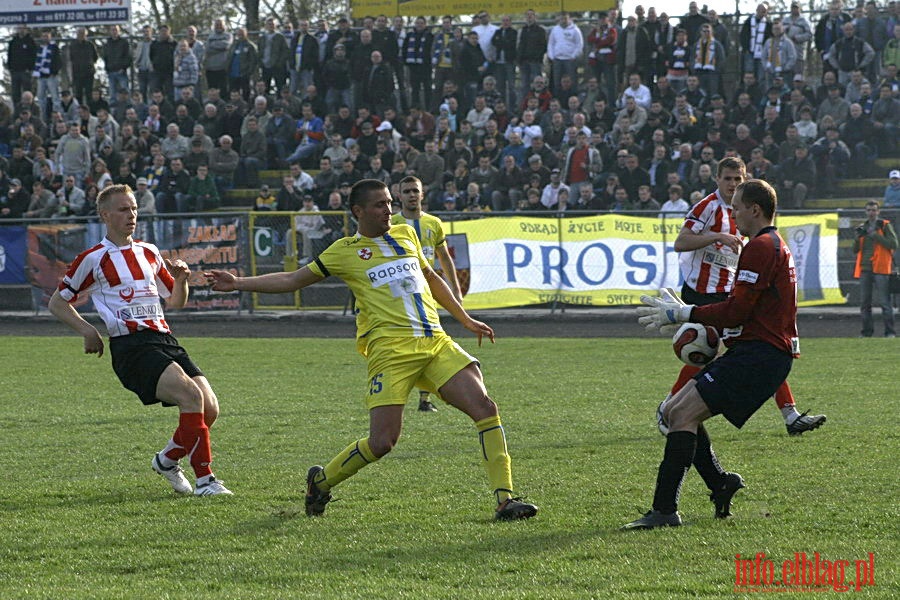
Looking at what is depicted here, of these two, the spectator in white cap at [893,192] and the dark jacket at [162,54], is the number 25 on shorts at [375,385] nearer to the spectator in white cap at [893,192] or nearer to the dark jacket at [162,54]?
the spectator in white cap at [893,192]

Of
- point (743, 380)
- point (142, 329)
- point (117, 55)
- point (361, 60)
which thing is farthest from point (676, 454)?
point (117, 55)

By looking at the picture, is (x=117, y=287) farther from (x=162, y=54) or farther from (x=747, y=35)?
(x=162, y=54)

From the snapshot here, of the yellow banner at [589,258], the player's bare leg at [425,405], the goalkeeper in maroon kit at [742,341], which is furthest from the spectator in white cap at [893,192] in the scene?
the goalkeeper in maroon kit at [742,341]

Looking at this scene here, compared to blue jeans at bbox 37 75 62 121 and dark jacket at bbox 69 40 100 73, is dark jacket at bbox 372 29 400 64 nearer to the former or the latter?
dark jacket at bbox 69 40 100 73

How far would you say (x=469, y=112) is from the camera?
23859mm

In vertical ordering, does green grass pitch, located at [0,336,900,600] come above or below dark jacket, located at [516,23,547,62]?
below

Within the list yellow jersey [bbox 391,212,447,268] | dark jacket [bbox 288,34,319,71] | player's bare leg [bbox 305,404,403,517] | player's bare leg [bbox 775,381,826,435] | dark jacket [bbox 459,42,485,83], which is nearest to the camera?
player's bare leg [bbox 305,404,403,517]

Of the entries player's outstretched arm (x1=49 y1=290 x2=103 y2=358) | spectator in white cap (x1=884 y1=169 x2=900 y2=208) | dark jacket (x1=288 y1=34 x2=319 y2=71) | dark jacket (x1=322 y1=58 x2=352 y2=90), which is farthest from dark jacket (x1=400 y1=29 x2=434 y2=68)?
player's outstretched arm (x1=49 y1=290 x2=103 y2=358)

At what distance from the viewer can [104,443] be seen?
9484 mm

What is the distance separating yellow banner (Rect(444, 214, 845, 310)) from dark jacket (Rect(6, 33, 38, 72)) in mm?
12149

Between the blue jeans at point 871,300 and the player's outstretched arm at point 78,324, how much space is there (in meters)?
12.9

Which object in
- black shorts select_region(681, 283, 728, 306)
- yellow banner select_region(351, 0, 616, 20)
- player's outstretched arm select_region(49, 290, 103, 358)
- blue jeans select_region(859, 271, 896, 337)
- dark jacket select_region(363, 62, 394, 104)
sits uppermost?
yellow banner select_region(351, 0, 616, 20)

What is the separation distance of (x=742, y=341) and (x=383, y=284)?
191cm

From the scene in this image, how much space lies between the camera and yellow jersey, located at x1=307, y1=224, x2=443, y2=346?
6637 mm
